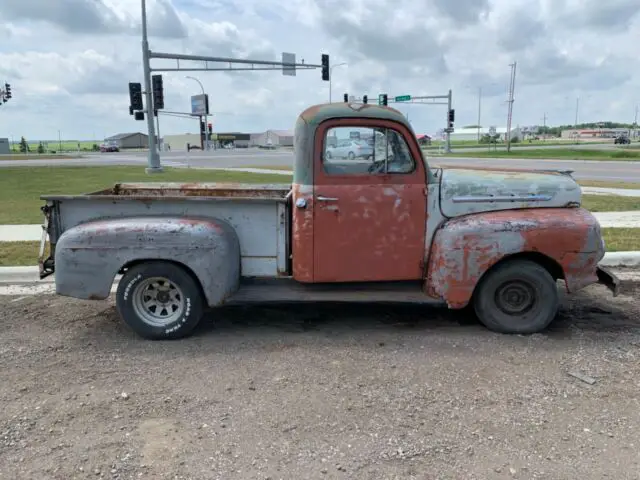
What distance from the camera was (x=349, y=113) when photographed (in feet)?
16.5

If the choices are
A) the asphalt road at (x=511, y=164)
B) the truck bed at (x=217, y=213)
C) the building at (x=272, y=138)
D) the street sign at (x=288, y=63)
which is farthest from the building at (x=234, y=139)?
the truck bed at (x=217, y=213)

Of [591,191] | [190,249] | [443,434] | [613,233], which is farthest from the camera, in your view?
[591,191]

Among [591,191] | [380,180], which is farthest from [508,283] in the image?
[591,191]

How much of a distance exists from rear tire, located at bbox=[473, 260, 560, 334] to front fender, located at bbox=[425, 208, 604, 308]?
0.14 m

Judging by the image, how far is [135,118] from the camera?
26578 mm

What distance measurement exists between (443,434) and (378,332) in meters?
1.80

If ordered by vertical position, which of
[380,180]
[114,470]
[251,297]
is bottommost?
[114,470]

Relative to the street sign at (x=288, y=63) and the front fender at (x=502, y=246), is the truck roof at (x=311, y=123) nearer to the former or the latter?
the front fender at (x=502, y=246)

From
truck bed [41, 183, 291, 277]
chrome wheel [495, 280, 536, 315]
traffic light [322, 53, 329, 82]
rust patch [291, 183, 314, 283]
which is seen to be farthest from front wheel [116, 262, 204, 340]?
traffic light [322, 53, 329, 82]

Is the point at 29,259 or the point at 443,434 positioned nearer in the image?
the point at 443,434

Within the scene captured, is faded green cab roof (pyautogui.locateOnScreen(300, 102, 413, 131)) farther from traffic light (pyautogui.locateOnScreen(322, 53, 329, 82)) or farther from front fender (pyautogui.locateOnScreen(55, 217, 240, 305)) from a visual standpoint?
traffic light (pyautogui.locateOnScreen(322, 53, 329, 82))

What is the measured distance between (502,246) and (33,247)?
7.02 meters

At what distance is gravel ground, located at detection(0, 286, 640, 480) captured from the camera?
3.19 metres

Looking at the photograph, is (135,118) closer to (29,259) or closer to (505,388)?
(29,259)
